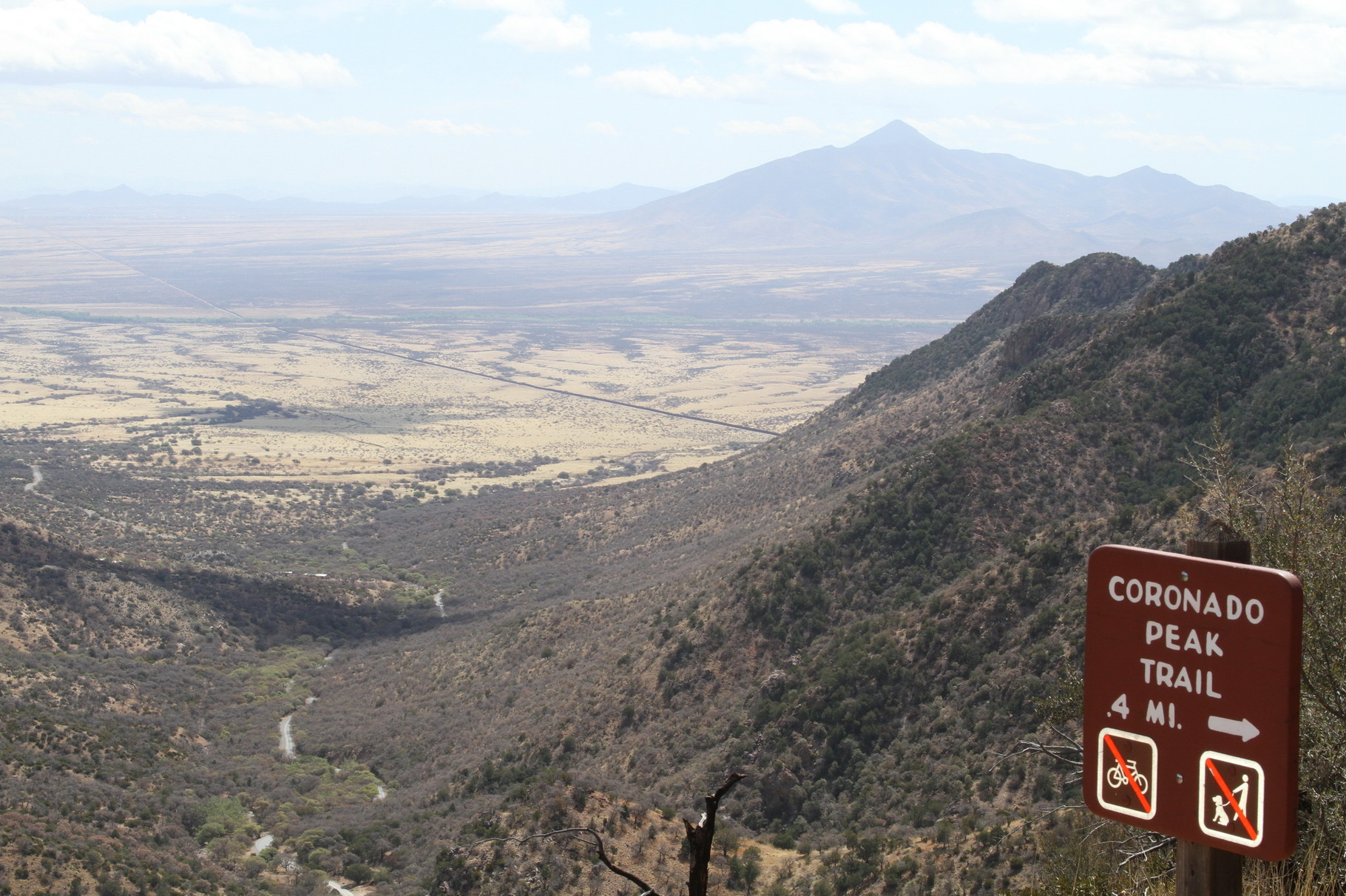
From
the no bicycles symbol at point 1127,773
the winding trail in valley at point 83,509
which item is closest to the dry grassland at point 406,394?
the winding trail in valley at point 83,509

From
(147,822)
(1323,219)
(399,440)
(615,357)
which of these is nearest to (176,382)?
(399,440)

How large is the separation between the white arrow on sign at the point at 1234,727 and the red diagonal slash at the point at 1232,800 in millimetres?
140

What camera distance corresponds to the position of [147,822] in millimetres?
27844

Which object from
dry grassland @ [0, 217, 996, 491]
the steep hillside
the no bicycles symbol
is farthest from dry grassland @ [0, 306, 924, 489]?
the no bicycles symbol

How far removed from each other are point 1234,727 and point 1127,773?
48 centimetres

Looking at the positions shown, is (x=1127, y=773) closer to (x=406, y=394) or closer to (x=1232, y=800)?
(x=1232, y=800)

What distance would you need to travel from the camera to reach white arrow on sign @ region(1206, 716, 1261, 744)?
4.15 meters

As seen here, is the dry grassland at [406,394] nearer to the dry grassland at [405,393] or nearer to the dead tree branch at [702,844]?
the dry grassland at [405,393]

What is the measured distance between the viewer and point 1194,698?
14.0 feet

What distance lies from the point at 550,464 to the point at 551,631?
174 feet

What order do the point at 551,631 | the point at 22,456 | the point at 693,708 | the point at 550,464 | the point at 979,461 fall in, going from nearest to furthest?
the point at 693,708, the point at 979,461, the point at 551,631, the point at 22,456, the point at 550,464

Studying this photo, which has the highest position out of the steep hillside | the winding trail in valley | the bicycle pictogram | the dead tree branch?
the bicycle pictogram

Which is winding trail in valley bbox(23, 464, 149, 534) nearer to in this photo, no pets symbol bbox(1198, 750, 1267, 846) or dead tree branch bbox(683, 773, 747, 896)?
dead tree branch bbox(683, 773, 747, 896)

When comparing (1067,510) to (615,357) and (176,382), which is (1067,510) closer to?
(176,382)
